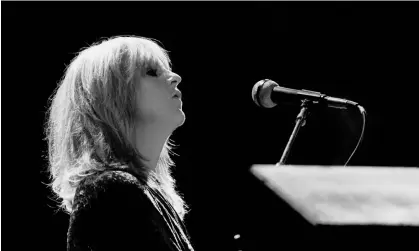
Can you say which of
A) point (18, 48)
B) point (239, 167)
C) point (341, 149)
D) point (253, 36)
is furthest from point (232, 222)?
point (18, 48)

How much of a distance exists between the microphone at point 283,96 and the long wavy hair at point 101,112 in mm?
385

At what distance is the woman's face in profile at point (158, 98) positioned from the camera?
4.57ft

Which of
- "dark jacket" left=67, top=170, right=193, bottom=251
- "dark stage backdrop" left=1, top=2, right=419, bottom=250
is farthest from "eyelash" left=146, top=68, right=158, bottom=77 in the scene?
"dark stage backdrop" left=1, top=2, right=419, bottom=250

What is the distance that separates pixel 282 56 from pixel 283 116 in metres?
0.36

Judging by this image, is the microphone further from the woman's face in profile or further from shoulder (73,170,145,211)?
shoulder (73,170,145,211)

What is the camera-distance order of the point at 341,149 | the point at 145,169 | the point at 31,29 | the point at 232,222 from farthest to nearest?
the point at 341,149 < the point at 232,222 < the point at 31,29 < the point at 145,169

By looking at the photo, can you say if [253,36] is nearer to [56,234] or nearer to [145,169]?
[56,234]

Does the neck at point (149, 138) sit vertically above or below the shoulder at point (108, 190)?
above

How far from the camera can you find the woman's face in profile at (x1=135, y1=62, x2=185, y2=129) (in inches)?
54.9

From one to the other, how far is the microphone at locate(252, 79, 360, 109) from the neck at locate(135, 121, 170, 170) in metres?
0.43

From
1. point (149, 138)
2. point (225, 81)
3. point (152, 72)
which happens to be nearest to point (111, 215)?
point (149, 138)

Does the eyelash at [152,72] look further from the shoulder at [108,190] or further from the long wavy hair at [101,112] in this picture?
the shoulder at [108,190]

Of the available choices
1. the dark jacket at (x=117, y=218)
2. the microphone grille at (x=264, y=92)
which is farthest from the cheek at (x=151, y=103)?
the microphone grille at (x=264, y=92)

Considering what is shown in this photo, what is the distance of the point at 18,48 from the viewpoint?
2.76 metres
